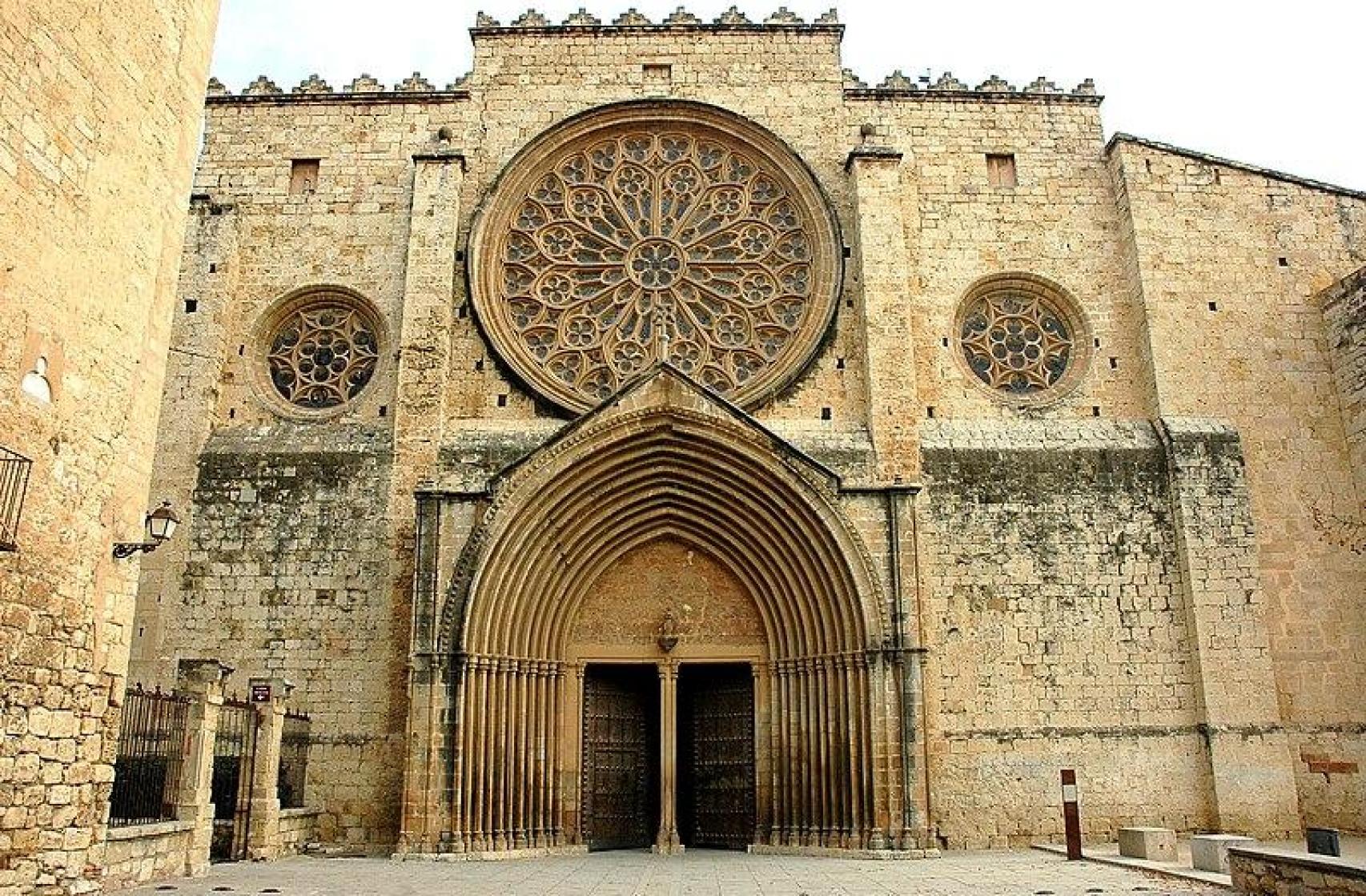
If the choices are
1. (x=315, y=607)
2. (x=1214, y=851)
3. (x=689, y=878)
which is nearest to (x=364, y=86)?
(x=315, y=607)

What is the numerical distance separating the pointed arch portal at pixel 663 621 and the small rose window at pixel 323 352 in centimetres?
325

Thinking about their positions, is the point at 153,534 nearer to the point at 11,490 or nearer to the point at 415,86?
the point at 11,490

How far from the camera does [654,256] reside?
13.8 m

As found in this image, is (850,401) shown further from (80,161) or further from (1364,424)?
(80,161)

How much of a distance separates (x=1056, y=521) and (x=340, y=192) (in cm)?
970

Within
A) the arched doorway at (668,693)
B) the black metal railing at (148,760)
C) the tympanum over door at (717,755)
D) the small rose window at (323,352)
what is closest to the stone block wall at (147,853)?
the black metal railing at (148,760)

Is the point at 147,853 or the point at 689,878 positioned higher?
the point at 147,853

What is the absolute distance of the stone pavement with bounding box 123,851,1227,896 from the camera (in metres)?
7.41

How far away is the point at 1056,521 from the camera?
1213 centimetres

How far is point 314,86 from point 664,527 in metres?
7.67

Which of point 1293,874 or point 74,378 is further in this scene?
point 74,378

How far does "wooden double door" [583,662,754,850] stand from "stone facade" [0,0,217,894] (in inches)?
231

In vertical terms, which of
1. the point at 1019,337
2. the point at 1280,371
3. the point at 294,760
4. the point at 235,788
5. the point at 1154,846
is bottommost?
the point at 1154,846

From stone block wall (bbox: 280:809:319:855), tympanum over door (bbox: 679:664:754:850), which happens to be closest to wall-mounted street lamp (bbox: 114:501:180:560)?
stone block wall (bbox: 280:809:319:855)
